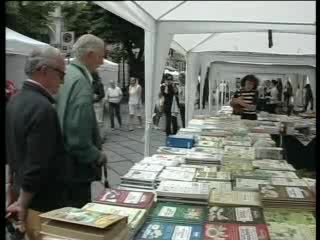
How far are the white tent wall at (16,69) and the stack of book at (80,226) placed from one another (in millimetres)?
426

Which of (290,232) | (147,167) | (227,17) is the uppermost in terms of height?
(227,17)

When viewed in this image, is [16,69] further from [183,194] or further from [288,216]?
[288,216]

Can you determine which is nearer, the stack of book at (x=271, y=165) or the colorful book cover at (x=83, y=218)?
the colorful book cover at (x=83, y=218)

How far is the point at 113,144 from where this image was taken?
1792mm

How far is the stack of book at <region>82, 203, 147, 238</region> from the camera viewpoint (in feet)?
4.80

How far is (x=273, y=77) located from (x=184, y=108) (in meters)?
1.31

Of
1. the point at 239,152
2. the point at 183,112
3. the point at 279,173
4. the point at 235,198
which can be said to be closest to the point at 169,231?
the point at 235,198

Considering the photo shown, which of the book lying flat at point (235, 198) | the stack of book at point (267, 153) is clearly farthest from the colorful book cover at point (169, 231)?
the stack of book at point (267, 153)

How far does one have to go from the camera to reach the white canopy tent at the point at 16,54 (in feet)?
2.83

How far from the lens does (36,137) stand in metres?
1.24

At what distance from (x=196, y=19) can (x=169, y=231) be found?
1.28m

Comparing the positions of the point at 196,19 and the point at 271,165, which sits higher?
the point at 196,19

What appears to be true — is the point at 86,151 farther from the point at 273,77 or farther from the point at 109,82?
the point at 273,77

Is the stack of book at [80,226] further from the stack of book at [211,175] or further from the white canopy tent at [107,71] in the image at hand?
the stack of book at [211,175]
